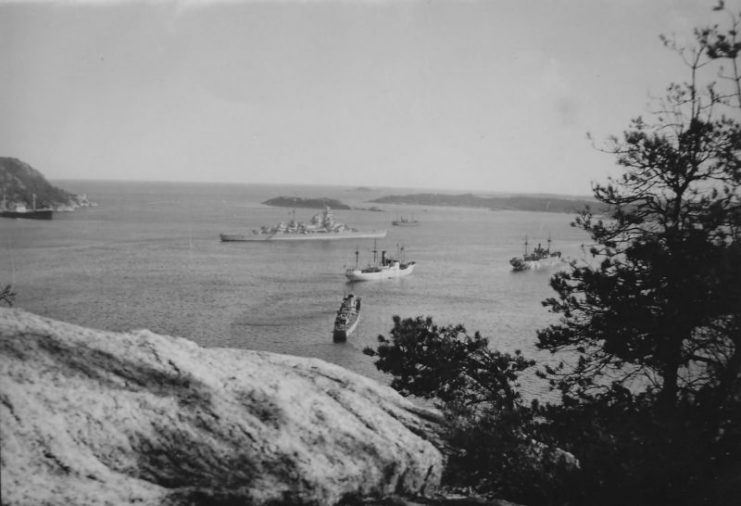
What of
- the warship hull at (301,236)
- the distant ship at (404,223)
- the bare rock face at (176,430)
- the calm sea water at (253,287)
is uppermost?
the bare rock face at (176,430)

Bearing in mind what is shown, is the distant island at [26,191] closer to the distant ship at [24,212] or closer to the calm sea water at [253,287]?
the distant ship at [24,212]

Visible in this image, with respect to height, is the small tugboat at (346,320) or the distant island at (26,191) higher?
the distant island at (26,191)

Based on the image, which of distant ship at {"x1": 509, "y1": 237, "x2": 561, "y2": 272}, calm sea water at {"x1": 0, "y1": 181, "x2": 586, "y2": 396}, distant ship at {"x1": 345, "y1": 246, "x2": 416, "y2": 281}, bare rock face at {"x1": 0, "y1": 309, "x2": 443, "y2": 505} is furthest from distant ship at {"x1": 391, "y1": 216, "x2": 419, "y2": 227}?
bare rock face at {"x1": 0, "y1": 309, "x2": 443, "y2": 505}

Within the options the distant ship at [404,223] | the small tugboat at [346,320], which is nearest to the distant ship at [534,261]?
the small tugboat at [346,320]

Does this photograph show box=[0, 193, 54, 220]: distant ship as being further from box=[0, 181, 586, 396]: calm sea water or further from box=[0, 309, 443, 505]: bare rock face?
box=[0, 309, 443, 505]: bare rock face

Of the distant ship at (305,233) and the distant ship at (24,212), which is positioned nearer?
the distant ship at (305,233)

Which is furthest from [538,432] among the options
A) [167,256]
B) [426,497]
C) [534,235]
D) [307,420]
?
[534,235]

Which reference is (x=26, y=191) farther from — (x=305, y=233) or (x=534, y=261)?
(x=534, y=261)
